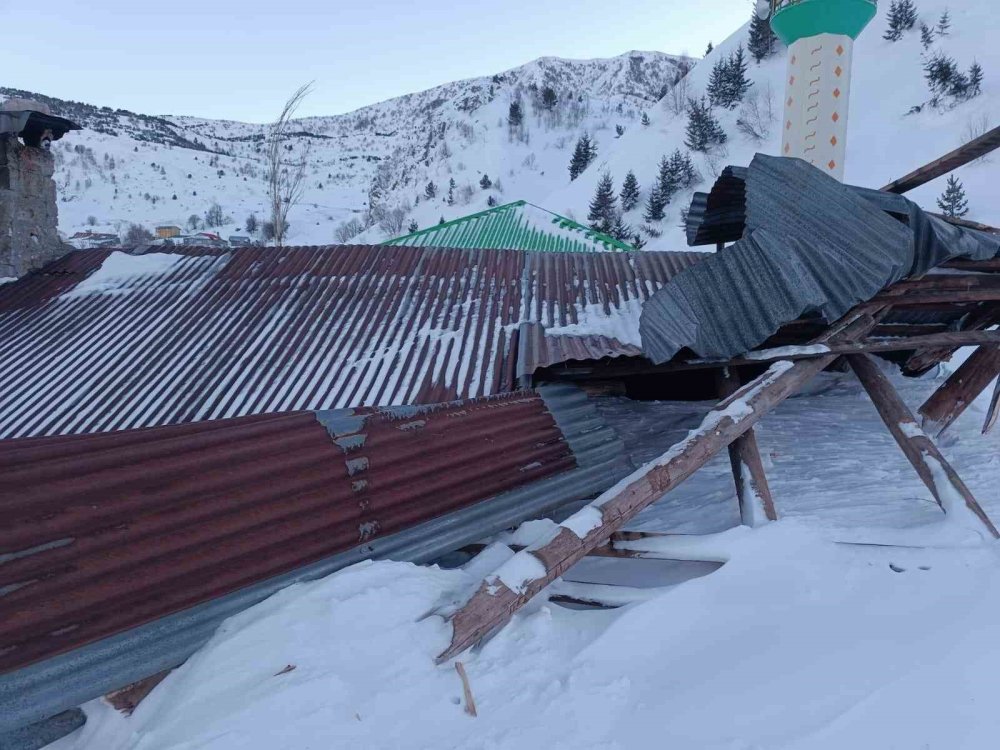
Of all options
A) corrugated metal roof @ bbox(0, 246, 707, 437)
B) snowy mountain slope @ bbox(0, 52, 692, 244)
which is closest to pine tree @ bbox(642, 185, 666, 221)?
snowy mountain slope @ bbox(0, 52, 692, 244)

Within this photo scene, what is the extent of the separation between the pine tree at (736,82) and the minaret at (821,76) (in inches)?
705

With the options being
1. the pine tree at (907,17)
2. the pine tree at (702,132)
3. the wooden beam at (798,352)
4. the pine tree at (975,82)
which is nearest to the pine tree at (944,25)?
the pine tree at (907,17)

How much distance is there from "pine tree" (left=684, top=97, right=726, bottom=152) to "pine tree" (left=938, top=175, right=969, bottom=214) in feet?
40.0

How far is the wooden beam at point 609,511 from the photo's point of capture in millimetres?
2549

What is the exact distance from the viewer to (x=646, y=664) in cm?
250

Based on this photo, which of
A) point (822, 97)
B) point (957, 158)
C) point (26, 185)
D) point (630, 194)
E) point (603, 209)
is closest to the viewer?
point (957, 158)

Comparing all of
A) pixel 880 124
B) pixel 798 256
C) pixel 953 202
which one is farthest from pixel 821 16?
pixel 880 124

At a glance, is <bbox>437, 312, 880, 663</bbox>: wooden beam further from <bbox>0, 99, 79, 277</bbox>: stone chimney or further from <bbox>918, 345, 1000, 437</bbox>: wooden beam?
<bbox>0, 99, 79, 277</bbox>: stone chimney

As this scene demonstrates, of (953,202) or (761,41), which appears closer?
Answer: (953,202)

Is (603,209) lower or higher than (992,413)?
higher

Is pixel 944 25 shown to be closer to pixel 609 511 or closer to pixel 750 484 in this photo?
pixel 750 484

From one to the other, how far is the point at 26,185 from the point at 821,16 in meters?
16.4

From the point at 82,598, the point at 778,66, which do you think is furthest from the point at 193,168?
the point at 82,598

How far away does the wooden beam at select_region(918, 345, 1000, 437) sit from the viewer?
5.80m
